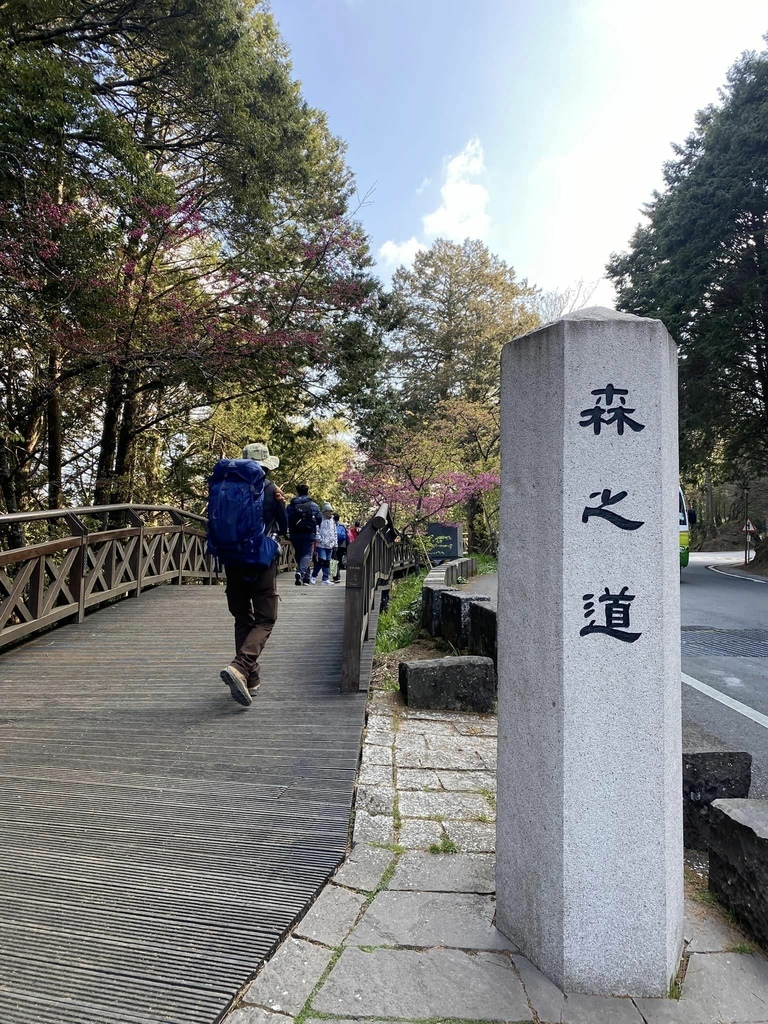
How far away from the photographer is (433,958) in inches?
75.2

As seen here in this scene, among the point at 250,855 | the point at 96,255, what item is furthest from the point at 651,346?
the point at 96,255

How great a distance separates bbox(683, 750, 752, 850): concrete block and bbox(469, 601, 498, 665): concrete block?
7.42 ft

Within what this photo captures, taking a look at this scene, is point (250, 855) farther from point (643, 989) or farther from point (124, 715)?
point (124, 715)

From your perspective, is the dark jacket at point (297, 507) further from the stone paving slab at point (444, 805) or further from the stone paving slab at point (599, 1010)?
the stone paving slab at point (599, 1010)

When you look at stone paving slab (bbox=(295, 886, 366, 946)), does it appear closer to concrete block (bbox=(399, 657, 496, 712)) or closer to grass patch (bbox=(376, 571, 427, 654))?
concrete block (bbox=(399, 657, 496, 712))

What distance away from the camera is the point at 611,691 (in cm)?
187

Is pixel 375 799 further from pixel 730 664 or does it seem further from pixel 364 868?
pixel 730 664

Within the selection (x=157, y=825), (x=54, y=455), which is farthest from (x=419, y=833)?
(x=54, y=455)

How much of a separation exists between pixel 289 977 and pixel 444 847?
93 centimetres

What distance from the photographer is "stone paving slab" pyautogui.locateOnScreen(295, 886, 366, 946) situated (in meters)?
2.00

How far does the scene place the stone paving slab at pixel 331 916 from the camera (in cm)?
200

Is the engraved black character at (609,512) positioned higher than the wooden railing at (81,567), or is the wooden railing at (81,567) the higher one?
the engraved black character at (609,512)

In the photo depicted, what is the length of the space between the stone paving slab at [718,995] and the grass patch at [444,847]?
0.90m

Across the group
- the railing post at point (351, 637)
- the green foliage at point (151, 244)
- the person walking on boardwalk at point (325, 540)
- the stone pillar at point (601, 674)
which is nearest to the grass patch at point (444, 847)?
the stone pillar at point (601, 674)
